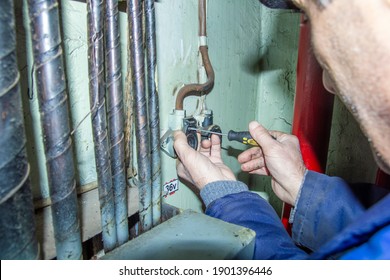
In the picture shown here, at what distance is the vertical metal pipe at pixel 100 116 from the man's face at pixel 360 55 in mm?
381

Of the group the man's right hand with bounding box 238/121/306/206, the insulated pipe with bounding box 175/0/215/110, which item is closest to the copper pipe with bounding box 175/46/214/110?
the insulated pipe with bounding box 175/0/215/110

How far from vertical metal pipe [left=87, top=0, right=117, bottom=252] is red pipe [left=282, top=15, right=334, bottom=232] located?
2.51ft

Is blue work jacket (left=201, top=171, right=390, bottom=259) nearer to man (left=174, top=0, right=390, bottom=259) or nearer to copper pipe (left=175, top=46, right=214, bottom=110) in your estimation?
man (left=174, top=0, right=390, bottom=259)

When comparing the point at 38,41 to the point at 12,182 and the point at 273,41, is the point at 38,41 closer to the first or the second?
the point at 12,182

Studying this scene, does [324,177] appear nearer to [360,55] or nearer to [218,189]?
[218,189]

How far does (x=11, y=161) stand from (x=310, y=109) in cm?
98

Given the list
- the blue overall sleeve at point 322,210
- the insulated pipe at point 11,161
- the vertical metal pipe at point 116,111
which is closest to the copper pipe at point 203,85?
the vertical metal pipe at point 116,111

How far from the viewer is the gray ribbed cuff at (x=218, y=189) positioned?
744mm

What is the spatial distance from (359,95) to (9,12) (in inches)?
19.8

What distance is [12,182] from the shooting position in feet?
1.34

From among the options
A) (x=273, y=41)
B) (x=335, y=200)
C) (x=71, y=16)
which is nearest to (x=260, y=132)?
(x=335, y=200)

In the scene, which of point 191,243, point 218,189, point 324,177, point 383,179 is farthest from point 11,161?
point 383,179

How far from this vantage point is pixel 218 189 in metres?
0.76

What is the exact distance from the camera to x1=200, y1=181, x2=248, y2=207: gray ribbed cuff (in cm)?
74
